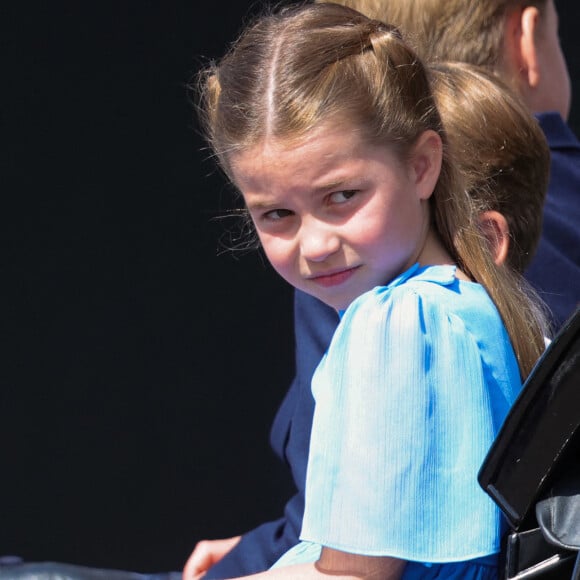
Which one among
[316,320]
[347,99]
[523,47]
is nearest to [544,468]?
[347,99]

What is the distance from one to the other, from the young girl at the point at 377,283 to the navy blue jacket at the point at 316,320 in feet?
1.48

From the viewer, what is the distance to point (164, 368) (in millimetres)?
3275

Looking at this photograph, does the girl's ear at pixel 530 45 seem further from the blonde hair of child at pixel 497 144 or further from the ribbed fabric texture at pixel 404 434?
the ribbed fabric texture at pixel 404 434

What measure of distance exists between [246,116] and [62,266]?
5.85 ft

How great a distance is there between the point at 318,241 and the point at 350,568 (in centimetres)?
38

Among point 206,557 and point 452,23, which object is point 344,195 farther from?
point 206,557

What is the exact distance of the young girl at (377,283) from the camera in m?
1.37

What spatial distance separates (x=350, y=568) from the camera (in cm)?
140

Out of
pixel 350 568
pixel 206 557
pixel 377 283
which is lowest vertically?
pixel 206 557

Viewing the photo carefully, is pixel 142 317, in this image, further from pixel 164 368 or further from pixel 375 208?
pixel 375 208

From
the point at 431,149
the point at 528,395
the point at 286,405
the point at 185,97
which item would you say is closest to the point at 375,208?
the point at 431,149

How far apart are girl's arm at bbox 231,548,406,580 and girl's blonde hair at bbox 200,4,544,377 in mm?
302

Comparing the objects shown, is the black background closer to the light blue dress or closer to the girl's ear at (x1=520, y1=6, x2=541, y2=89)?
the girl's ear at (x1=520, y1=6, x2=541, y2=89)

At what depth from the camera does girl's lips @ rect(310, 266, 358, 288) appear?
1.51 meters
